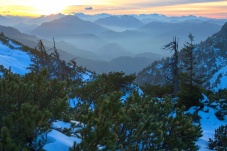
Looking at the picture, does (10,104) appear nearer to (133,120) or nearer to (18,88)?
(18,88)

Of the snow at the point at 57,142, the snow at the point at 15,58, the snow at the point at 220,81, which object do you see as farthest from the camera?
the snow at the point at 220,81

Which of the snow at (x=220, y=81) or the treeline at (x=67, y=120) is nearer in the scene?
the treeline at (x=67, y=120)

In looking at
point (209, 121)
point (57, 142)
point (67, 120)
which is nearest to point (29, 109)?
point (57, 142)

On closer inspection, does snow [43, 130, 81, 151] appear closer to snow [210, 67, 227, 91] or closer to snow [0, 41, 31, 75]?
snow [0, 41, 31, 75]

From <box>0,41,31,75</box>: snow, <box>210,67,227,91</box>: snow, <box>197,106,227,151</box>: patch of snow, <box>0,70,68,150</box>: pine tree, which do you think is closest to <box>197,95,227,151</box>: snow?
<box>197,106,227,151</box>: patch of snow

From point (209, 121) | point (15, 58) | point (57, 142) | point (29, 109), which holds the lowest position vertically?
point (57, 142)

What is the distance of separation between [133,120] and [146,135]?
0.72 meters

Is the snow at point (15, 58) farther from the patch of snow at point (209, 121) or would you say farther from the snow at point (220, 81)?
the snow at point (220, 81)

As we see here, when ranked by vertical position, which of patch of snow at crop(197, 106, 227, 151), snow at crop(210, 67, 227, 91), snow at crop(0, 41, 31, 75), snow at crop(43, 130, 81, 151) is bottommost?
snow at crop(43, 130, 81, 151)

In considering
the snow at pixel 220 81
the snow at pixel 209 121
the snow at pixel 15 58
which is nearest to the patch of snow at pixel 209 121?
the snow at pixel 209 121

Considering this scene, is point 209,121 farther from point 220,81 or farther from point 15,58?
point 220,81

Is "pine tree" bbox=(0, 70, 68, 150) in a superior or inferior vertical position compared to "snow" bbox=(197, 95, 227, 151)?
inferior

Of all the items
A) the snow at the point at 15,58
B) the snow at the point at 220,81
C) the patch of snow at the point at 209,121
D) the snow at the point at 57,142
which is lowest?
the snow at the point at 57,142

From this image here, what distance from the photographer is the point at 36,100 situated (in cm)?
591
